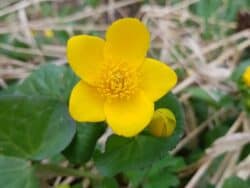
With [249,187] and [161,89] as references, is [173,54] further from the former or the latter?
[161,89]

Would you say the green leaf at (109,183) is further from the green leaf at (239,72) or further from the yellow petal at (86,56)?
the green leaf at (239,72)

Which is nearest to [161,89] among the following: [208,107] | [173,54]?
[208,107]

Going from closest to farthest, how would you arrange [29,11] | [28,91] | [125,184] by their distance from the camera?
[28,91] → [125,184] → [29,11]

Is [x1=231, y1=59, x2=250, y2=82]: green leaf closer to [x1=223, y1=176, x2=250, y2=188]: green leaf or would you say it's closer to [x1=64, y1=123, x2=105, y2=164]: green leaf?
[x1=223, y1=176, x2=250, y2=188]: green leaf

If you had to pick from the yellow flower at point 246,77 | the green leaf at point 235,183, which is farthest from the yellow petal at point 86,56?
the yellow flower at point 246,77

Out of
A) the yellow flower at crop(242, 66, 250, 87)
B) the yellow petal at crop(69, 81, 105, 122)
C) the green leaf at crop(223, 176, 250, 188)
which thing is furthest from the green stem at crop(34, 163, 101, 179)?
the yellow flower at crop(242, 66, 250, 87)

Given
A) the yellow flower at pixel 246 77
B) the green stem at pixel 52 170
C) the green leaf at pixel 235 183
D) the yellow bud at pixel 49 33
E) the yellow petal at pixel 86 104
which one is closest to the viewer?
the yellow petal at pixel 86 104

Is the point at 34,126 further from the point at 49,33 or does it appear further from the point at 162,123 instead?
the point at 49,33

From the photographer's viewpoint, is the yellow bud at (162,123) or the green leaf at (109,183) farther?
the green leaf at (109,183)
